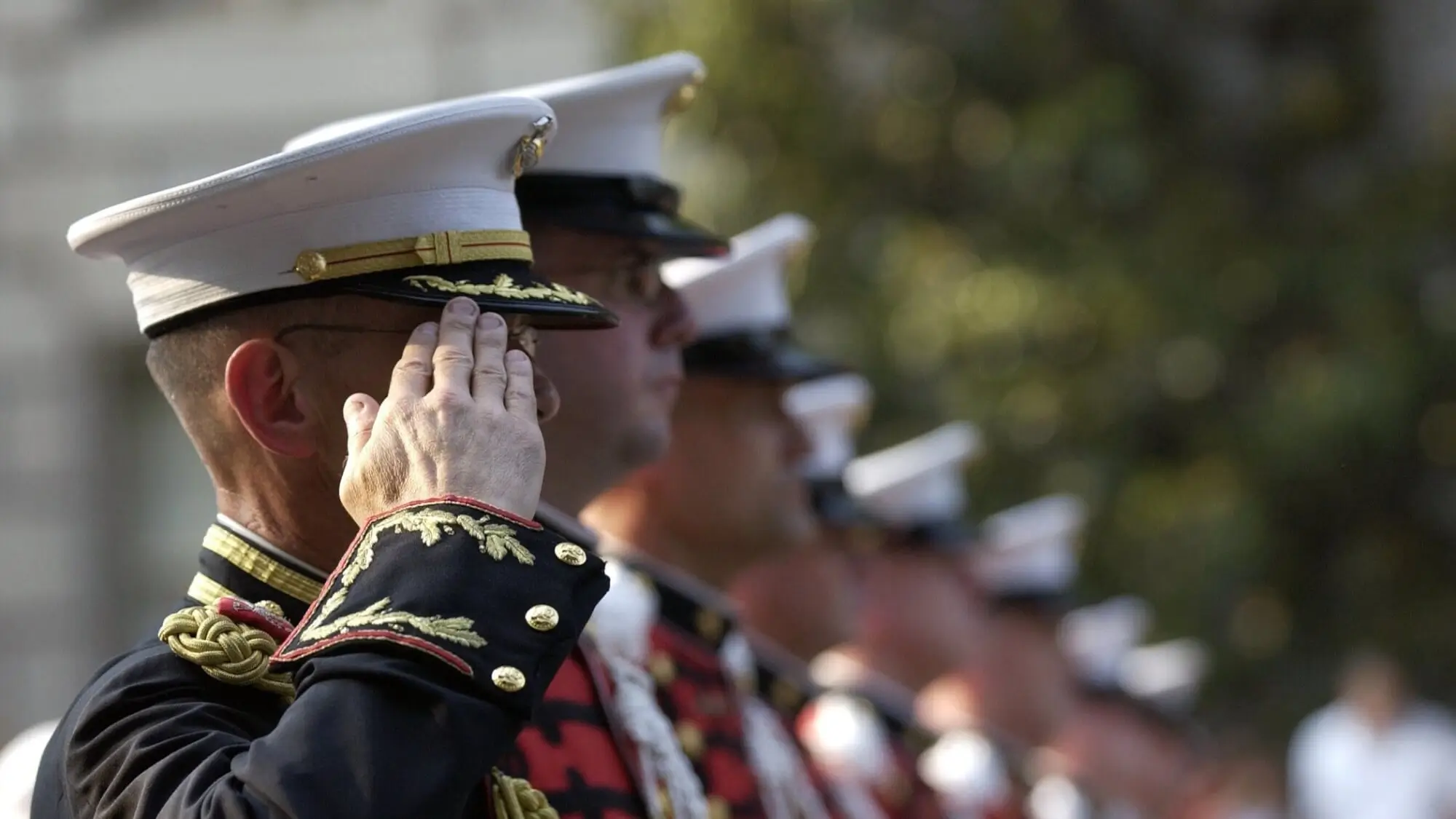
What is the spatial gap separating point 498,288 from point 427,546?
0.38 metres

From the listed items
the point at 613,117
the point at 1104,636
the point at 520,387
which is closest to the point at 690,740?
the point at 613,117

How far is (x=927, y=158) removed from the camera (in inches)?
386

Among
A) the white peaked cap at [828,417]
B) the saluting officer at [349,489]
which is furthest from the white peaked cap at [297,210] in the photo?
the white peaked cap at [828,417]

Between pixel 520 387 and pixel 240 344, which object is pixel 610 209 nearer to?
pixel 240 344

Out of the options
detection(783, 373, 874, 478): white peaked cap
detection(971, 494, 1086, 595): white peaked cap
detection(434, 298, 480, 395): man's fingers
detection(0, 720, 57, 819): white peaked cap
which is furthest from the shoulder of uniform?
detection(971, 494, 1086, 595): white peaked cap

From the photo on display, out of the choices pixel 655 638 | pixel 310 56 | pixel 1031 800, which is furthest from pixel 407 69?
pixel 655 638

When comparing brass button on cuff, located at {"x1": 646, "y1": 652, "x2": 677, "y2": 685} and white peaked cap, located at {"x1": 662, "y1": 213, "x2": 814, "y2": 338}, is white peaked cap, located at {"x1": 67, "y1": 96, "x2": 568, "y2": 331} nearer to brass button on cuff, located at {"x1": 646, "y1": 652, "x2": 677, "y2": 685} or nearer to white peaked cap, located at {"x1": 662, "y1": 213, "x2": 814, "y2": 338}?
brass button on cuff, located at {"x1": 646, "y1": 652, "x2": 677, "y2": 685}

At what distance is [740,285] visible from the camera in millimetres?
4684

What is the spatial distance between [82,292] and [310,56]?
5.58ft

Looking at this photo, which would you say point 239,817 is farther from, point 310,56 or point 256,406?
point 310,56

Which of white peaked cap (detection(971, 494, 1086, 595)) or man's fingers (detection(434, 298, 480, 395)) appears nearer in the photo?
man's fingers (detection(434, 298, 480, 395))

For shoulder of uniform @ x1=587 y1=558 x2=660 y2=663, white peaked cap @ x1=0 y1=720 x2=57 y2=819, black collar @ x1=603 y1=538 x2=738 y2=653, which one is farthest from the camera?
black collar @ x1=603 y1=538 x2=738 y2=653

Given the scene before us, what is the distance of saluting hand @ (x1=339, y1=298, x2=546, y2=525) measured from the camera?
2080 millimetres

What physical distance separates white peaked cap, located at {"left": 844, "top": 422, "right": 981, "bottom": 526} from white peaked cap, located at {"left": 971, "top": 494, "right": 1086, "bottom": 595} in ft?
0.75
